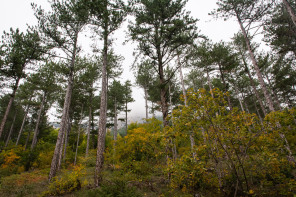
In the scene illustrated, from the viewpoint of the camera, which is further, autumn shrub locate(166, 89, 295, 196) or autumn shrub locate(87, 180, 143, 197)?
autumn shrub locate(87, 180, 143, 197)

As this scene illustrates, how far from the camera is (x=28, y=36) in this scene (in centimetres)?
1016

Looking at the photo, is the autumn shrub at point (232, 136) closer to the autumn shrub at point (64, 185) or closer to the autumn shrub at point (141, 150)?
the autumn shrub at point (141, 150)

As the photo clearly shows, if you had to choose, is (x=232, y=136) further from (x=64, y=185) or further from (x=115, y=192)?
(x=64, y=185)

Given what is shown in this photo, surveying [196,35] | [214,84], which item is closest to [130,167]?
[196,35]

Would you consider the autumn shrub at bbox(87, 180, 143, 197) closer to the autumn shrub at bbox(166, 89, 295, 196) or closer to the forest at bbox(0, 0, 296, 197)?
the forest at bbox(0, 0, 296, 197)

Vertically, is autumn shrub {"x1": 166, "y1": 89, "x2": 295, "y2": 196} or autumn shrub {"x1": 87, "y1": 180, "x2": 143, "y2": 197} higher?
autumn shrub {"x1": 166, "y1": 89, "x2": 295, "y2": 196}

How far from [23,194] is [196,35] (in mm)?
12226

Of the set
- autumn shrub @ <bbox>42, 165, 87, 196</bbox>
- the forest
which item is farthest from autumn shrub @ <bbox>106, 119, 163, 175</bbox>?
autumn shrub @ <bbox>42, 165, 87, 196</bbox>

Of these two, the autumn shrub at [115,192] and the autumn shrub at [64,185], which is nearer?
the autumn shrub at [115,192]

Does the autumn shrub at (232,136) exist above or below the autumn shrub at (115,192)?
above

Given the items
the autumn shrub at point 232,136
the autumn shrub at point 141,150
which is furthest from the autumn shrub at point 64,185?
the autumn shrub at point 232,136

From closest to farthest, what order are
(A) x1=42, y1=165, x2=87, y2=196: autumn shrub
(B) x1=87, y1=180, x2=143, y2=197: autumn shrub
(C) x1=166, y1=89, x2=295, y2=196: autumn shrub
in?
(C) x1=166, y1=89, x2=295, y2=196: autumn shrub < (B) x1=87, y1=180, x2=143, y2=197: autumn shrub < (A) x1=42, y1=165, x2=87, y2=196: autumn shrub

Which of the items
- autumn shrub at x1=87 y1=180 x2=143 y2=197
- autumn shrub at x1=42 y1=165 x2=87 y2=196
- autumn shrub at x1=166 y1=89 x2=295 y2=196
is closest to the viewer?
Result: autumn shrub at x1=166 y1=89 x2=295 y2=196

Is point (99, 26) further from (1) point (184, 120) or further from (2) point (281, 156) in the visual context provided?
(2) point (281, 156)
